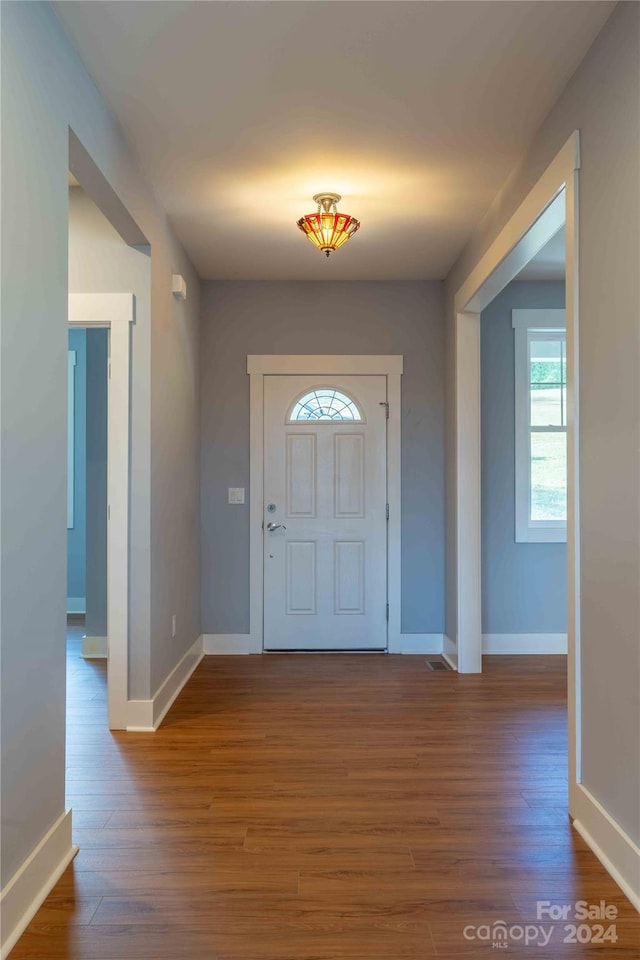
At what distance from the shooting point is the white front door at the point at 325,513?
499 centimetres

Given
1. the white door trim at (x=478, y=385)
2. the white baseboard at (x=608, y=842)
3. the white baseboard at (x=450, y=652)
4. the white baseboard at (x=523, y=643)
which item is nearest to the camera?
the white baseboard at (x=608, y=842)

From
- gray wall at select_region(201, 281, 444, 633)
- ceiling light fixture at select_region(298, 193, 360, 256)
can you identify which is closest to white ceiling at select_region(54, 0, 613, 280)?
ceiling light fixture at select_region(298, 193, 360, 256)

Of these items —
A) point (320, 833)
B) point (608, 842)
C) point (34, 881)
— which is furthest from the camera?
point (320, 833)

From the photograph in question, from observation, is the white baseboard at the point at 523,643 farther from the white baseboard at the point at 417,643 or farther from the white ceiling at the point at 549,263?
the white ceiling at the point at 549,263

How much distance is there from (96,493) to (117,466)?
174 cm

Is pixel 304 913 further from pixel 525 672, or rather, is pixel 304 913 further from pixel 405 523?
pixel 405 523

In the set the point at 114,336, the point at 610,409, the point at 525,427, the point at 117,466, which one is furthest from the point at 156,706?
the point at 525,427

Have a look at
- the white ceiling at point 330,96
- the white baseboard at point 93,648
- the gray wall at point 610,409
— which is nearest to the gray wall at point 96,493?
the white baseboard at point 93,648

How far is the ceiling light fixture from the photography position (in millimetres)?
3455

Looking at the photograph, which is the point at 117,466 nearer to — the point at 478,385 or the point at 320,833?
the point at 320,833

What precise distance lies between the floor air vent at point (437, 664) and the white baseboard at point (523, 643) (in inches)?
15.3

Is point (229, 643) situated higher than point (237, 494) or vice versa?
point (237, 494)

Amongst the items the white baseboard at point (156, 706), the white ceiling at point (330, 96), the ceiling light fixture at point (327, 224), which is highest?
the white ceiling at point (330, 96)

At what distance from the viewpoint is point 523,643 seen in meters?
4.88
